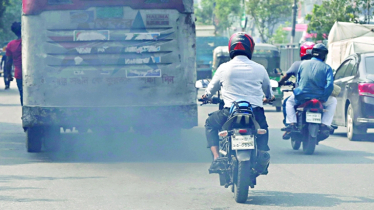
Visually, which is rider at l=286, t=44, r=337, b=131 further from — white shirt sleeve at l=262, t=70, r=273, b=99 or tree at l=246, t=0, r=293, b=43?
tree at l=246, t=0, r=293, b=43

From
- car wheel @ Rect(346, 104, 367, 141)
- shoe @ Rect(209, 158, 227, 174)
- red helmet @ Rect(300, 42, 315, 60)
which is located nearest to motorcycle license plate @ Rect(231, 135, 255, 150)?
shoe @ Rect(209, 158, 227, 174)

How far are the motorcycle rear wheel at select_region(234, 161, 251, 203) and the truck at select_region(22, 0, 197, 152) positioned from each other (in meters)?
3.60

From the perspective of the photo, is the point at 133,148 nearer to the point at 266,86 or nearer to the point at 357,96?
the point at 357,96

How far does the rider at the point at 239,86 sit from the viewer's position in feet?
23.3

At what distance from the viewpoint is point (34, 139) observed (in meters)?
10.8

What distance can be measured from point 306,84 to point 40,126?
393 cm

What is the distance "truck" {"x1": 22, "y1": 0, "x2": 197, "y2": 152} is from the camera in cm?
1008

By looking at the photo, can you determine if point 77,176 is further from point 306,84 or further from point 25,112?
point 306,84

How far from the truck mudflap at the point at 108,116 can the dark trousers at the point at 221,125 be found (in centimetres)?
305

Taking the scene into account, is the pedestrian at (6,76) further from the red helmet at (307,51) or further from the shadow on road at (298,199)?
the shadow on road at (298,199)

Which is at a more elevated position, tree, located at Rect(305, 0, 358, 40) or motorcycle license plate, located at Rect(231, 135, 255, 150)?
tree, located at Rect(305, 0, 358, 40)

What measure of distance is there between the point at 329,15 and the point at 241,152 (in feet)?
92.3

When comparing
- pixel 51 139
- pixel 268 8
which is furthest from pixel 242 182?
pixel 268 8

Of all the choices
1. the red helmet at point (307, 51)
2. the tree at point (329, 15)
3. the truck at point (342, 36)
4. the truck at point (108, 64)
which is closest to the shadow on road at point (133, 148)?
the truck at point (108, 64)
